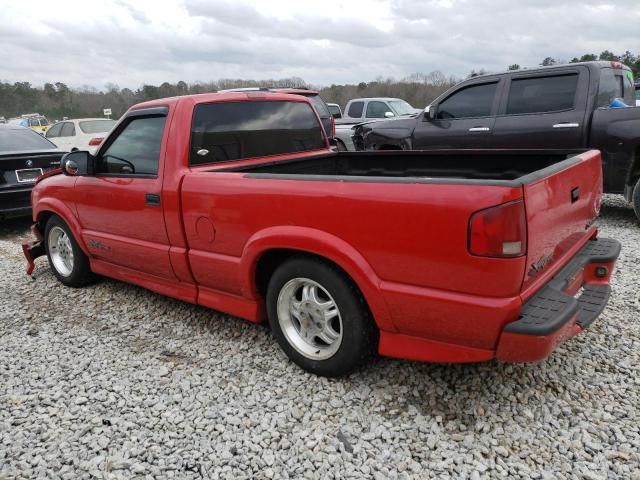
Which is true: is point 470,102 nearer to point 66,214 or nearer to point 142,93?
point 66,214

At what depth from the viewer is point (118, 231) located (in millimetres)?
3781

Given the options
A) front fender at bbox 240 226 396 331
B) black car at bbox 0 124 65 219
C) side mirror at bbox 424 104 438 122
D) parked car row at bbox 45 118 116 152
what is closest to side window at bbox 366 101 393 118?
side mirror at bbox 424 104 438 122

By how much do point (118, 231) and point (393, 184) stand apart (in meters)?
2.45

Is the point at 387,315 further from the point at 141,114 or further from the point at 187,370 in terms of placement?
the point at 141,114

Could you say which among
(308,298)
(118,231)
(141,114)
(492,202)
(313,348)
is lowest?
(313,348)

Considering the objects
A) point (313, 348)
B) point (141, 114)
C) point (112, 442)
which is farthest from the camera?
point (141, 114)

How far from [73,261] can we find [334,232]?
3083 mm

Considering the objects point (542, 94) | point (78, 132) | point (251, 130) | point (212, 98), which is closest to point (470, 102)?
point (542, 94)

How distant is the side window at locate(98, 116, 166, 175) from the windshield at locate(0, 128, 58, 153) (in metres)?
4.29

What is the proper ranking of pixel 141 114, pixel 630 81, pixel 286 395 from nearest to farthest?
pixel 286 395
pixel 141 114
pixel 630 81

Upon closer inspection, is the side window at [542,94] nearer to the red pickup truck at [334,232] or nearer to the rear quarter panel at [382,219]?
the red pickup truck at [334,232]

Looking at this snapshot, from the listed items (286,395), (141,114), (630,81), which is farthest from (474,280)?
(630,81)

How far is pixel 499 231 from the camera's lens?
203 centimetres

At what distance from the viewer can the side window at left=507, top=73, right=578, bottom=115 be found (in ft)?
19.9
